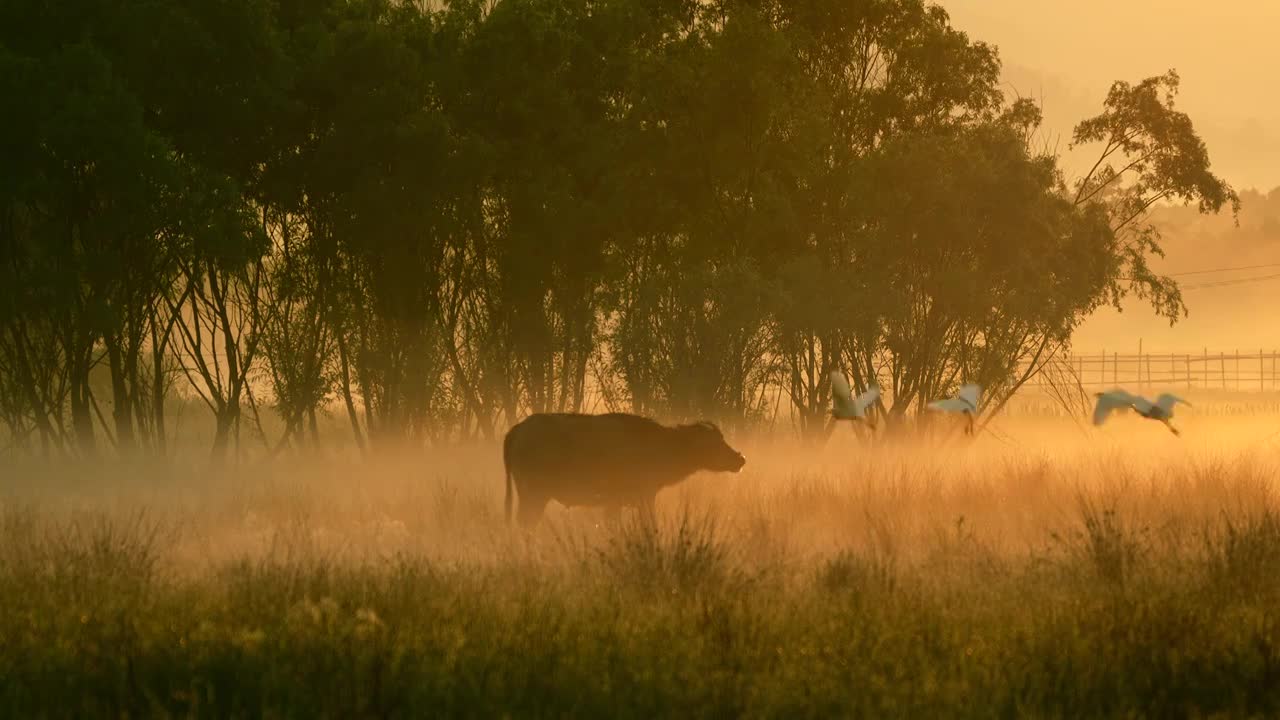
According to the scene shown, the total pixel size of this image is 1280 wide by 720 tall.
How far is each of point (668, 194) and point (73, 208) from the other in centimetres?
1153

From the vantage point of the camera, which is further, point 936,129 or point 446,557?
point 936,129

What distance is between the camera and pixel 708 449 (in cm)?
1620

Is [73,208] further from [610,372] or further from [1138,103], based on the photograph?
[1138,103]

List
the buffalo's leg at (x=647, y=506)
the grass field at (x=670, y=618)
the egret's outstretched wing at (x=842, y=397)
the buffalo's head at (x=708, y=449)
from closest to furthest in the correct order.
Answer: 1. the grass field at (x=670, y=618)
2. the buffalo's leg at (x=647, y=506)
3. the buffalo's head at (x=708, y=449)
4. the egret's outstretched wing at (x=842, y=397)

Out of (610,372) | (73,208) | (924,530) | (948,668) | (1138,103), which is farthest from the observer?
(1138,103)

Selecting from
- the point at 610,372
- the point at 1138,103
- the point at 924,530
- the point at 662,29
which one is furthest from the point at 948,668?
the point at 1138,103

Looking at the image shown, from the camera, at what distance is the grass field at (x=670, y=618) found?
7.61 m

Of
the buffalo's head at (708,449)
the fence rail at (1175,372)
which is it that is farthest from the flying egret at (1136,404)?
the fence rail at (1175,372)

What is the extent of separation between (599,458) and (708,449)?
132cm

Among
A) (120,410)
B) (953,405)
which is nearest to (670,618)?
(953,405)

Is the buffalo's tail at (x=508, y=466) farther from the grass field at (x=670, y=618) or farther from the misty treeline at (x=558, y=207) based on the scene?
the misty treeline at (x=558, y=207)

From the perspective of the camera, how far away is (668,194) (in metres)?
29.7

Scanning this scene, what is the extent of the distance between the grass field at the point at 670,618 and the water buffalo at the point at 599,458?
1.65ft

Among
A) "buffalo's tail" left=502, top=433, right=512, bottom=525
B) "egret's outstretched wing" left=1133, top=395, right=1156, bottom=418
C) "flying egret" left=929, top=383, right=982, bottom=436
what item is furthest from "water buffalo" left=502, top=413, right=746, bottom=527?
"egret's outstretched wing" left=1133, top=395, right=1156, bottom=418
